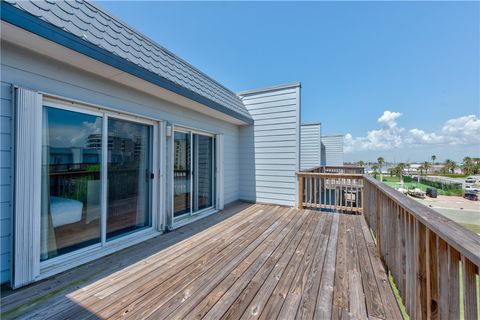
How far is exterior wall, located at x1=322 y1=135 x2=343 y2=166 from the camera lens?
492 inches

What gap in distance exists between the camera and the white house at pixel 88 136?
6.07 feet

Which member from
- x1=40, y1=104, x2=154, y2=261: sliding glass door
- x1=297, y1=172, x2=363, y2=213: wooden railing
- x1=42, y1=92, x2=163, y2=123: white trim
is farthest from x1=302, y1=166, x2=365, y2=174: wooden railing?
x1=42, y1=92, x2=163, y2=123: white trim

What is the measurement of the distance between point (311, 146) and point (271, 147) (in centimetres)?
554

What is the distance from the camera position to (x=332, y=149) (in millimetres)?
12586

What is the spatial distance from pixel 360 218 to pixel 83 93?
550cm

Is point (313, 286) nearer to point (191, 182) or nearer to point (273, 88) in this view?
point (191, 182)

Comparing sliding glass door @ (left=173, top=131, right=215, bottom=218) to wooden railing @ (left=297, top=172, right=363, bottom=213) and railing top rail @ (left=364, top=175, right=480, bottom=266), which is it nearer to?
wooden railing @ (left=297, top=172, right=363, bottom=213)

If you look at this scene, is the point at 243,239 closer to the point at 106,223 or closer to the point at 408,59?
the point at 106,223

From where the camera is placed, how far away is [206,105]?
3.93 m

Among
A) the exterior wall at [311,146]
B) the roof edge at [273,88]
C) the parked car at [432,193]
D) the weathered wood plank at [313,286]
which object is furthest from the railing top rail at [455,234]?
the parked car at [432,193]

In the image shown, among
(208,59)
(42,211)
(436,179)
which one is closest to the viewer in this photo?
(42,211)

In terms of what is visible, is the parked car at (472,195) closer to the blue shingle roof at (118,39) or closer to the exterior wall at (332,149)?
the exterior wall at (332,149)

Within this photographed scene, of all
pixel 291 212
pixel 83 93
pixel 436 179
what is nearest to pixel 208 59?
pixel 83 93

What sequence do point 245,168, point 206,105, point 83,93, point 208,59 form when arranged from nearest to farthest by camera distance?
point 83,93 → point 206,105 → point 245,168 → point 208,59
